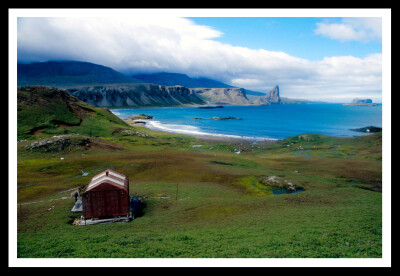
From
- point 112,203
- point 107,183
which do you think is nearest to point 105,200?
point 112,203

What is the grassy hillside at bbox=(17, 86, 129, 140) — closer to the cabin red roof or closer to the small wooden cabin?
the cabin red roof

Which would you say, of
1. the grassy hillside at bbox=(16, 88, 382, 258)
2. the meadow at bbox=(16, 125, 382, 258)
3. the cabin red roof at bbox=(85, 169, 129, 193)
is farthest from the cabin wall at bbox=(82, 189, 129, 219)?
the grassy hillside at bbox=(16, 88, 382, 258)

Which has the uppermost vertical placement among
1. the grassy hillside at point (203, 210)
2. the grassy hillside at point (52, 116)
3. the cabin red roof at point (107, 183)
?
the grassy hillside at point (52, 116)

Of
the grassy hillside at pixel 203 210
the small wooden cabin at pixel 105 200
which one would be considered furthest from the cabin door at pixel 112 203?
the grassy hillside at pixel 203 210

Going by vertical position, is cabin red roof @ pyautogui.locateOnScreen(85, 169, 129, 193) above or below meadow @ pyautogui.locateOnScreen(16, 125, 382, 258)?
above

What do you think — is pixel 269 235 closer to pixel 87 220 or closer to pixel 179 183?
pixel 87 220

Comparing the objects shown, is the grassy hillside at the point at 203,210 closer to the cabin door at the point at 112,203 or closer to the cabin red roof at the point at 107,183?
the cabin door at the point at 112,203
